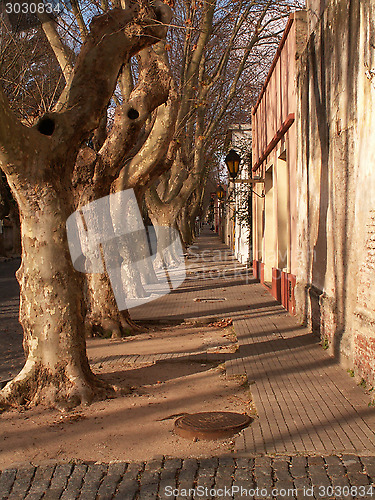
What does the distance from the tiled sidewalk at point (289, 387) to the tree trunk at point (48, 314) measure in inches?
76.9

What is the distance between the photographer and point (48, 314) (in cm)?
651

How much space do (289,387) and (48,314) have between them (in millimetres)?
2679

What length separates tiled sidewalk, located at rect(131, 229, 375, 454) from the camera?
16.8 feet

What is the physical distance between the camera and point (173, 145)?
53.3 feet

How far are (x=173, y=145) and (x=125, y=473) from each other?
12.4 metres

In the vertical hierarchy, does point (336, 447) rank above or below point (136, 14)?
below

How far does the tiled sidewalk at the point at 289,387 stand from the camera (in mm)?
5121

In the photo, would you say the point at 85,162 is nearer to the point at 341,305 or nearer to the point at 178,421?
the point at 341,305

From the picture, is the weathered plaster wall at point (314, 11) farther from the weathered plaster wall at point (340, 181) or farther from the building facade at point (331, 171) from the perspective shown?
the weathered plaster wall at point (340, 181)

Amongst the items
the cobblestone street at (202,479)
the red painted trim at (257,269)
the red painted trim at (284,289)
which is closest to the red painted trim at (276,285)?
the red painted trim at (284,289)

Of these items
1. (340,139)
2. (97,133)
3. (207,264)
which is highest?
(97,133)

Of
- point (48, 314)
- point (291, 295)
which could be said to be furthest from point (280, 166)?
point (48, 314)

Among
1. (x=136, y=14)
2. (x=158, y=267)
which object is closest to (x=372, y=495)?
(x=136, y=14)

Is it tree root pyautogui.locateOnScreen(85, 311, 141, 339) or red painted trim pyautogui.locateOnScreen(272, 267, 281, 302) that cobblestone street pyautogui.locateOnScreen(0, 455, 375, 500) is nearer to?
tree root pyautogui.locateOnScreen(85, 311, 141, 339)
